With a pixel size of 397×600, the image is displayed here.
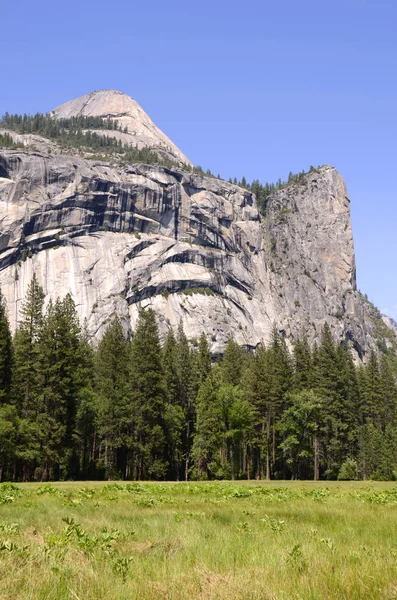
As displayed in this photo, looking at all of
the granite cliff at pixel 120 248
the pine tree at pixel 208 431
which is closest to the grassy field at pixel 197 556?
the pine tree at pixel 208 431

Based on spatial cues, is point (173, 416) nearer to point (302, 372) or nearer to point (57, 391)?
point (57, 391)

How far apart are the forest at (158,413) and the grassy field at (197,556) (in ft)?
93.5

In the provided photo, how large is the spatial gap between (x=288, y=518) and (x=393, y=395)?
245 feet

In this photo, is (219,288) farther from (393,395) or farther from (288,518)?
(288,518)

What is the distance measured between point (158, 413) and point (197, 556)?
45359 mm

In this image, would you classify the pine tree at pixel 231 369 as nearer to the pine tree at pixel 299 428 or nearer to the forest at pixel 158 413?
the forest at pixel 158 413

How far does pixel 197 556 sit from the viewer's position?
727 centimetres

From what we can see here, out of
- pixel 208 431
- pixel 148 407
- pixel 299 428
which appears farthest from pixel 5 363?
pixel 299 428

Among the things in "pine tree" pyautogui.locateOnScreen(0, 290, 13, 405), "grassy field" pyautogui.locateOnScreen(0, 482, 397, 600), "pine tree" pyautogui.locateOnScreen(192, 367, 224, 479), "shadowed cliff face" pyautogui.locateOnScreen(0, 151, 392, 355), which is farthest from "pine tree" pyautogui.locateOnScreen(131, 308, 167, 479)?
"shadowed cliff face" pyautogui.locateOnScreen(0, 151, 392, 355)

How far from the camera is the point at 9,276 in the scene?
155875 millimetres

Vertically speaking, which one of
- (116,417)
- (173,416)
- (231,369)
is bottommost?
(116,417)

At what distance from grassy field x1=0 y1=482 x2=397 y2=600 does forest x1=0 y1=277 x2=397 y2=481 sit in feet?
93.5

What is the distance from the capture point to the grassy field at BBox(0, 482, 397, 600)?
17.6 ft

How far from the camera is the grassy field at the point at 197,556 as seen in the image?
17.6ft
